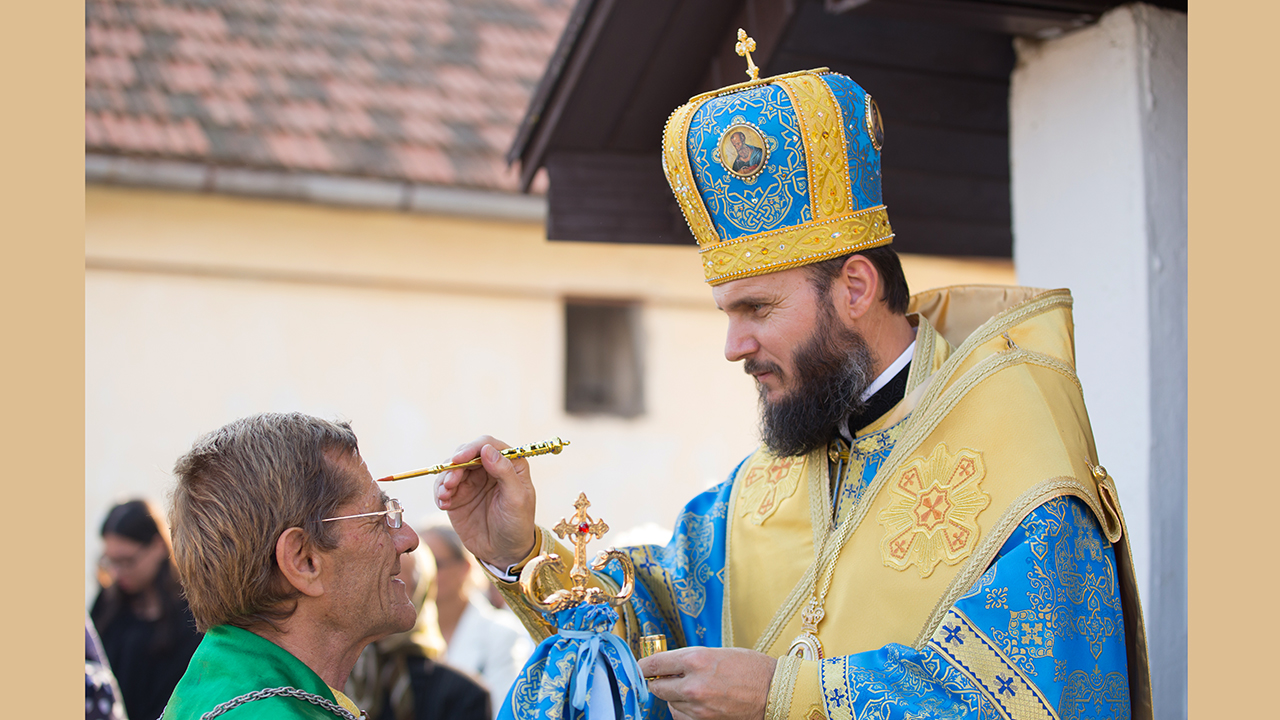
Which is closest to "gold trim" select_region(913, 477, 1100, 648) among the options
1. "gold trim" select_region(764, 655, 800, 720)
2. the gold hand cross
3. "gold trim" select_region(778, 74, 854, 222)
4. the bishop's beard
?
"gold trim" select_region(764, 655, 800, 720)

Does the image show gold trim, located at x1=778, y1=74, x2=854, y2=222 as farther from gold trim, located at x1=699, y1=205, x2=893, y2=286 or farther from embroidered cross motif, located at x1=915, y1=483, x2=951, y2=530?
embroidered cross motif, located at x1=915, y1=483, x2=951, y2=530

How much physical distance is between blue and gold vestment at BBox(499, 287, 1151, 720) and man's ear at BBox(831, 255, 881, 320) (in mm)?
196

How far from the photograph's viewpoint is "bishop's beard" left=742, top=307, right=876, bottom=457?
318cm

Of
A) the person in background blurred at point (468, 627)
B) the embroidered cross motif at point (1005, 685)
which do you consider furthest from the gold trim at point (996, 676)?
the person in background blurred at point (468, 627)

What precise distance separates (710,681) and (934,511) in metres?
0.77

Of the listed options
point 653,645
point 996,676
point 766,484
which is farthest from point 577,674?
point 766,484

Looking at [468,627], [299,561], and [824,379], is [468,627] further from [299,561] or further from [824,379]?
[299,561]

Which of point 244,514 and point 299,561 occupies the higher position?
point 244,514

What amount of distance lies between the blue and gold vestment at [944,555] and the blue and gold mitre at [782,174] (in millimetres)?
397

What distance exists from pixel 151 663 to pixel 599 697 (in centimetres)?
381

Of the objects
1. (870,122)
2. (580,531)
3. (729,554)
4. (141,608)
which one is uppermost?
(870,122)

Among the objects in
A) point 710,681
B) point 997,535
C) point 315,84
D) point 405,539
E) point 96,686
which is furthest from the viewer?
point 315,84

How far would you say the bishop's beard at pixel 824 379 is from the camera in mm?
3184

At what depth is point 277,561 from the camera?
2.49 metres
